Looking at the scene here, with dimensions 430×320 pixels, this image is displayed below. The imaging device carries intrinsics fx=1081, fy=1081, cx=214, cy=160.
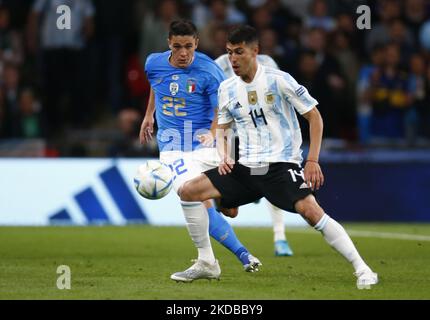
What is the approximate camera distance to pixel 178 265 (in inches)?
397

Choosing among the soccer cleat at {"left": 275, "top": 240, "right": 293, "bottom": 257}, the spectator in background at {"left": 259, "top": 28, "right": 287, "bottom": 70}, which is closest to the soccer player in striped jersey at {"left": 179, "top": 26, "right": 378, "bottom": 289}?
the soccer cleat at {"left": 275, "top": 240, "right": 293, "bottom": 257}

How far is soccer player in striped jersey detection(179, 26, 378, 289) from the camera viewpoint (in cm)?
823

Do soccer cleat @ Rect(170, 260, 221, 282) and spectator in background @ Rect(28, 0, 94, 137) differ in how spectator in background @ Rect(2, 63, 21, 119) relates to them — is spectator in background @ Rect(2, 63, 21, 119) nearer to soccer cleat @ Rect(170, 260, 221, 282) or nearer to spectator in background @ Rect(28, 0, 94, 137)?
spectator in background @ Rect(28, 0, 94, 137)

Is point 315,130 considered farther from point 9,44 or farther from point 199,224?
point 9,44

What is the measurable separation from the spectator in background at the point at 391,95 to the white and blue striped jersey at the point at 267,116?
808 cm

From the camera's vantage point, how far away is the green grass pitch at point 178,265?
7.83 metres

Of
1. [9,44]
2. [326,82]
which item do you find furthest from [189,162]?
[9,44]

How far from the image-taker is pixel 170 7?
54.3ft

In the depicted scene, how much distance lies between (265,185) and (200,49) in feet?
26.6

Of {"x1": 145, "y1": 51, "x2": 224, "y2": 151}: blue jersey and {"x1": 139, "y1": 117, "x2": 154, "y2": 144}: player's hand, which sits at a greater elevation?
{"x1": 145, "y1": 51, "x2": 224, "y2": 151}: blue jersey

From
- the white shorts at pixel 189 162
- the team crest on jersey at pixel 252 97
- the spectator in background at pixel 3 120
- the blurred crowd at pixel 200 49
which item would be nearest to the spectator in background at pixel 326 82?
the blurred crowd at pixel 200 49

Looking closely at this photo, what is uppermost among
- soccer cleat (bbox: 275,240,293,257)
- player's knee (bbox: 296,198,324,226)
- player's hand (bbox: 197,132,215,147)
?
player's hand (bbox: 197,132,215,147)

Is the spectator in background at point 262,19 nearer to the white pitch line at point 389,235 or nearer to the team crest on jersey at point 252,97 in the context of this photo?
the white pitch line at point 389,235

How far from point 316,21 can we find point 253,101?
9184mm
